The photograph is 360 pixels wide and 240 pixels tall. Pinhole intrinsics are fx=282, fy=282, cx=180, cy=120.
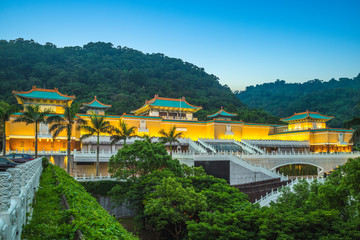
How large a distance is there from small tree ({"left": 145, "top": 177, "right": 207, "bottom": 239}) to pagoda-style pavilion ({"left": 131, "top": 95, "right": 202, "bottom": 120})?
Answer: 1302 inches

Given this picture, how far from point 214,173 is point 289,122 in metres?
33.7

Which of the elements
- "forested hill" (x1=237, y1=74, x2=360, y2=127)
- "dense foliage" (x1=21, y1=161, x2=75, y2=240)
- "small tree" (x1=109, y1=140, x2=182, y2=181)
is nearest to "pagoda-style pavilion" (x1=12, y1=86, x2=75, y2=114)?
"small tree" (x1=109, y1=140, x2=182, y2=181)

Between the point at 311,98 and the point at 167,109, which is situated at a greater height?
the point at 311,98

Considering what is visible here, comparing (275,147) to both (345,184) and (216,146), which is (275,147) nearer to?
(216,146)

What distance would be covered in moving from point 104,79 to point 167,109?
4585cm

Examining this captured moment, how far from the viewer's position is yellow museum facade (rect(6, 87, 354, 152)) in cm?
3875

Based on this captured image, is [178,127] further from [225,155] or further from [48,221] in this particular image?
[48,221]

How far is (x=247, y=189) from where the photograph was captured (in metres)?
30.3

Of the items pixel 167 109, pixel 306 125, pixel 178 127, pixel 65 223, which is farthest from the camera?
pixel 306 125

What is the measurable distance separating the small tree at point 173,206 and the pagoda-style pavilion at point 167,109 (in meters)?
33.1

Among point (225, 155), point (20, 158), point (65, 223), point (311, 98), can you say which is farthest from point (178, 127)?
point (311, 98)

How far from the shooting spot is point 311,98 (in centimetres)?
10494

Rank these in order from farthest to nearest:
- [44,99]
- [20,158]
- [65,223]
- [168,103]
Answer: [168,103]
[44,99]
[20,158]
[65,223]

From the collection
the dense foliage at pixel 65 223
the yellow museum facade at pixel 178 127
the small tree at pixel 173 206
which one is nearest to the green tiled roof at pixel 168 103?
the yellow museum facade at pixel 178 127
